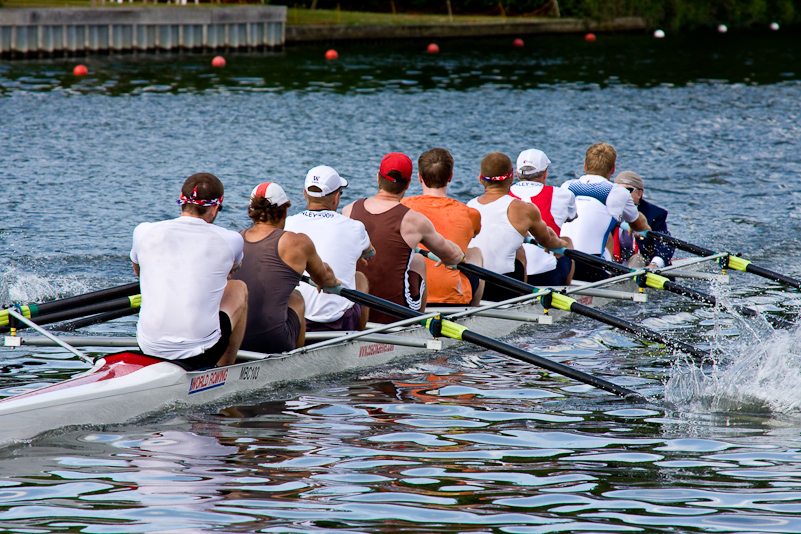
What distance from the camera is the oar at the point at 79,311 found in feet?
Answer: 22.7

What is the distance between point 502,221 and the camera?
8.95 meters

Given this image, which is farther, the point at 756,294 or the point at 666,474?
the point at 756,294

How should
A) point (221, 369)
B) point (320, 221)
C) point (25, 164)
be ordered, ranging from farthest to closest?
point (25, 164) < point (320, 221) < point (221, 369)

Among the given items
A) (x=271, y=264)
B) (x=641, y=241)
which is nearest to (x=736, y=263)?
(x=641, y=241)

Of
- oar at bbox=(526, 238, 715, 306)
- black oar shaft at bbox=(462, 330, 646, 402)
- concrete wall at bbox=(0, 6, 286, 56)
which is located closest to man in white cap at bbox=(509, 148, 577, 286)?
oar at bbox=(526, 238, 715, 306)

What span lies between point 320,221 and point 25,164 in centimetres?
1198

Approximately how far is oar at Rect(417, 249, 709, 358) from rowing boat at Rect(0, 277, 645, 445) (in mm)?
166

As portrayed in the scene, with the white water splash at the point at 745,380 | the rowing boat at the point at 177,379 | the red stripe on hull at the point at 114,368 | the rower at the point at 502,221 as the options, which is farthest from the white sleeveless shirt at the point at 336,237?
the white water splash at the point at 745,380

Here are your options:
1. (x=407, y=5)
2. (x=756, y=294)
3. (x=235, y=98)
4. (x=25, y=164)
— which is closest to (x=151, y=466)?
(x=756, y=294)

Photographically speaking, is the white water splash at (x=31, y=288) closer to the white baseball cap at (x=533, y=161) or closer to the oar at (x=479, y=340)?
the oar at (x=479, y=340)

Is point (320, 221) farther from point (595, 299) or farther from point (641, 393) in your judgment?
point (595, 299)

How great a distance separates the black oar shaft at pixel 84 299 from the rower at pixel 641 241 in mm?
5393

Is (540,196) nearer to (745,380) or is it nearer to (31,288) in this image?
(745,380)

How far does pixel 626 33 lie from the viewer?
49.2 meters
